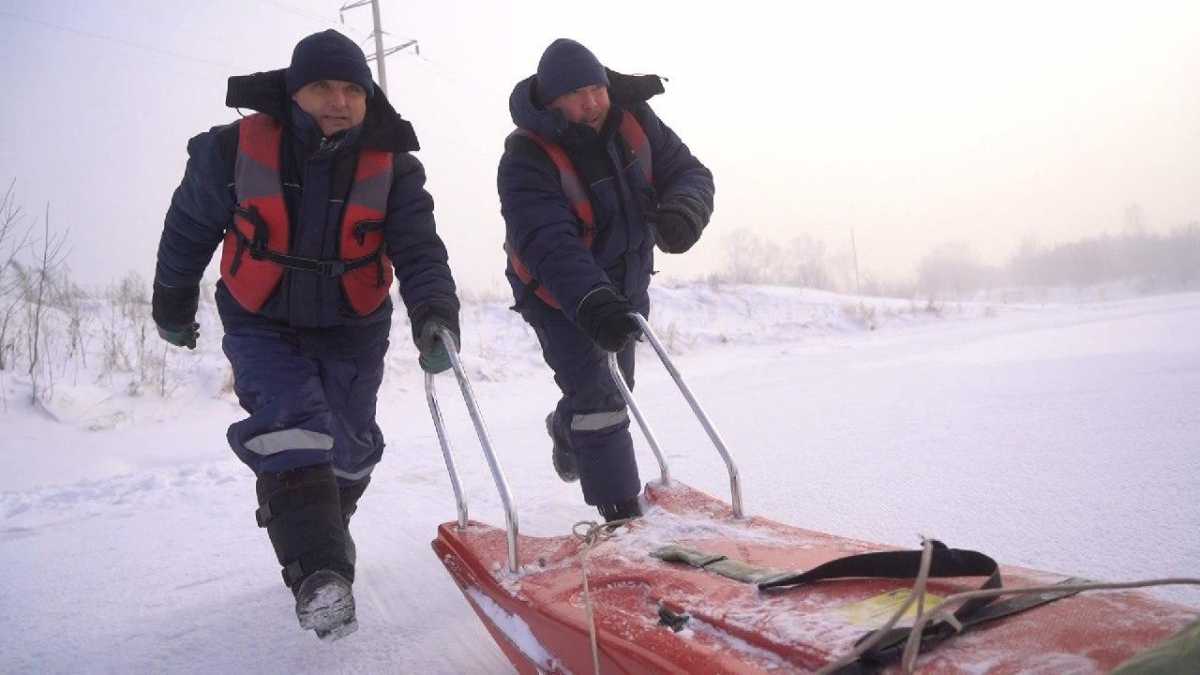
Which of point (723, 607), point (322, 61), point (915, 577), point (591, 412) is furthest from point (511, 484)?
point (915, 577)

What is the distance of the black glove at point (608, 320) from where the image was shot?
7.00 feet

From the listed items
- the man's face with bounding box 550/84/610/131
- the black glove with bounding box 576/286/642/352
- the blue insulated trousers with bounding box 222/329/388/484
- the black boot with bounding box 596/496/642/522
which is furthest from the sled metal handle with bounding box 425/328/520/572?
the man's face with bounding box 550/84/610/131

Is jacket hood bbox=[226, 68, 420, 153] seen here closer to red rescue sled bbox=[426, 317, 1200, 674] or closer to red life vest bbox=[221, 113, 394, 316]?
red life vest bbox=[221, 113, 394, 316]

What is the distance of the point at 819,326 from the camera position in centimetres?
1270

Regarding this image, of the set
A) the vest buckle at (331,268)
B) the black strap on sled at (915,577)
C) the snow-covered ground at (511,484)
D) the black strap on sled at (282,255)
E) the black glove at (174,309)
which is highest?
the black strap on sled at (282,255)

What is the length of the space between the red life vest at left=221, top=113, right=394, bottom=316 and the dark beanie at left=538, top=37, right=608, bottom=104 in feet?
1.90

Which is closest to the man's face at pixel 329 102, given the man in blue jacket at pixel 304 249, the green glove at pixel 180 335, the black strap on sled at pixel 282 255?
the man in blue jacket at pixel 304 249

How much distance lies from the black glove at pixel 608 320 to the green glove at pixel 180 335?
126 centimetres

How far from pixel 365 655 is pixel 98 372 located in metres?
6.04

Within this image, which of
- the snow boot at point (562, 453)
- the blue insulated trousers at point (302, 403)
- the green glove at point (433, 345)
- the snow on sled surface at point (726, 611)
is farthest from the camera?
the snow boot at point (562, 453)

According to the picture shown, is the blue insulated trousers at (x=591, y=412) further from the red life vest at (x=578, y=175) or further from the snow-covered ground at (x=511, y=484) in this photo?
the snow-covered ground at (x=511, y=484)

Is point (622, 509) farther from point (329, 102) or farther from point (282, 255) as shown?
point (329, 102)

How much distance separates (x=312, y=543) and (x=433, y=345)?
652mm

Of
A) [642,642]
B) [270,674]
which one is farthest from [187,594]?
[642,642]
